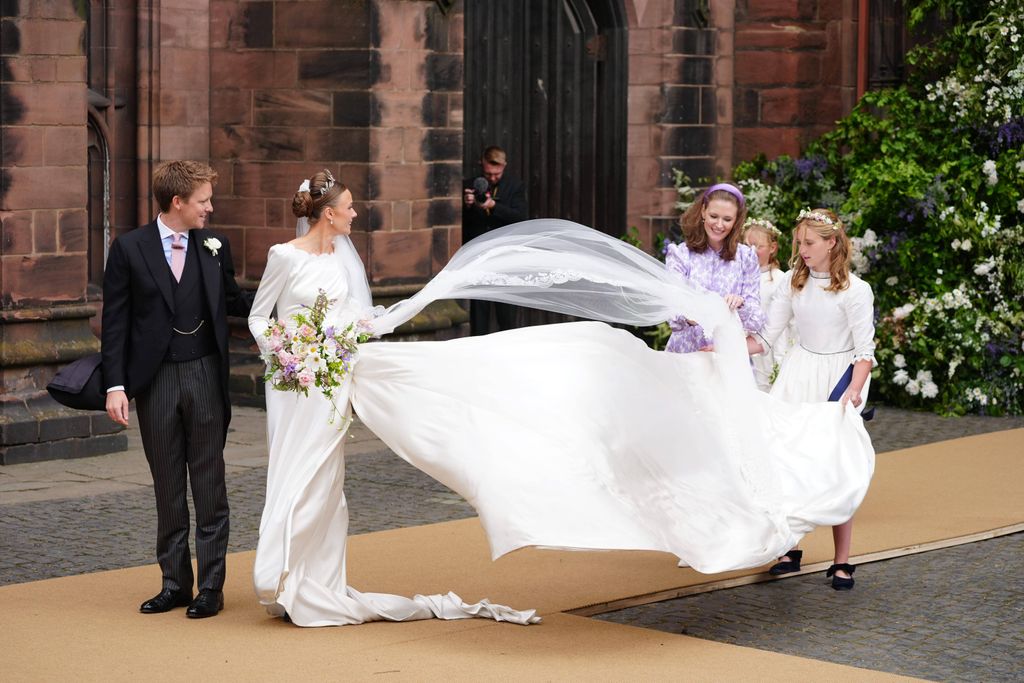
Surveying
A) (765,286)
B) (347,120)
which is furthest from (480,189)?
(765,286)

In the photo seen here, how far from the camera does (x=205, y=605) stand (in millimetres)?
7297

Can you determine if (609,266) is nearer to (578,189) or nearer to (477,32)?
(477,32)

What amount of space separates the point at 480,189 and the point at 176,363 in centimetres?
797

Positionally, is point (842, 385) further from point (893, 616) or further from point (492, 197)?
point (492, 197)

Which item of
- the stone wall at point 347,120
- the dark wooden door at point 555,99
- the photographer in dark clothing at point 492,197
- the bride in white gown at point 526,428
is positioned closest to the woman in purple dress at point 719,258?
the bride in white gown at point 526,428

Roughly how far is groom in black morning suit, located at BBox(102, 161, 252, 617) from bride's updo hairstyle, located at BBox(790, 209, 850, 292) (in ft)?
9.87

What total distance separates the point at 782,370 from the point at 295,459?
9.39 feet

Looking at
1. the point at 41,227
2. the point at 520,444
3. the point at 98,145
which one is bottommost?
the point at 520,444

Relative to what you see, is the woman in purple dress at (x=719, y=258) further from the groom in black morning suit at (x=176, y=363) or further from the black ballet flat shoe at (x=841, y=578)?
the groom in black morning suit at (x=176, y=363)

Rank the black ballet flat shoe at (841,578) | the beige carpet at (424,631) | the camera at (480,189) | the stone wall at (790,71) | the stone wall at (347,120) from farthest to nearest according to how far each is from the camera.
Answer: the stone wall at (790,71) → the camera at (480,189) → the stone wall at (347,120) → the black ballet flat shoe at (841,578) → the beige carpet at (424,631)

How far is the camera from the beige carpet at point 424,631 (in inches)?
257

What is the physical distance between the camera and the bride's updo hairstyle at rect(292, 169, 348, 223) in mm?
7496

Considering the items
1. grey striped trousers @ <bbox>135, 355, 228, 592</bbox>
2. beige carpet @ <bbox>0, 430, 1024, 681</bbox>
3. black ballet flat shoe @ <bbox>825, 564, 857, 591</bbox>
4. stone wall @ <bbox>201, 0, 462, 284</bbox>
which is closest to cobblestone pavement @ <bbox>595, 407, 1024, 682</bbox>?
black ballet flat shoe @ <bbox>825, 564, 857, 591</bbox>

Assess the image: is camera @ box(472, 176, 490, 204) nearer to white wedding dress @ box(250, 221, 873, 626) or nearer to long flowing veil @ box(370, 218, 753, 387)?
long flowing veil @ box(370, 218, 753, 387)
